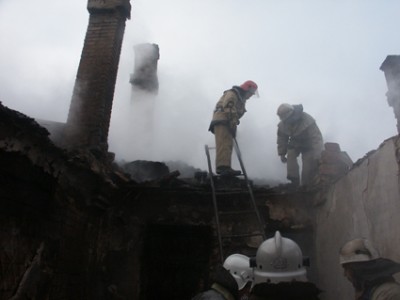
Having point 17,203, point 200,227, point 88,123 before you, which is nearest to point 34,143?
point 17,203

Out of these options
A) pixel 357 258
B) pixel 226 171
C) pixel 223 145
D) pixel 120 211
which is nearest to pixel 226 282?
pixel 357 258

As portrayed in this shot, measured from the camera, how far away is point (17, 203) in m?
3.30

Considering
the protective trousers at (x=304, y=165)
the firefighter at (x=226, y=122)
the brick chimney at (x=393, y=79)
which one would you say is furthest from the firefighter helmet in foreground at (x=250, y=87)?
the brick chimney at (x=393, y=79)

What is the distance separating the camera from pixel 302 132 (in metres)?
6.60

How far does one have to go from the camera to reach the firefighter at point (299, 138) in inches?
254

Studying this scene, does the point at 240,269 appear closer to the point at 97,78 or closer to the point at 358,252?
the point at 358,252

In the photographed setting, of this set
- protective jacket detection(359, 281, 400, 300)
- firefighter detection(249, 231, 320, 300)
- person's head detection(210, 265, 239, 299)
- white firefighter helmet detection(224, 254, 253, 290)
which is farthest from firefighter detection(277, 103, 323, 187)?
person's head detection(210, 265, 239, 299)

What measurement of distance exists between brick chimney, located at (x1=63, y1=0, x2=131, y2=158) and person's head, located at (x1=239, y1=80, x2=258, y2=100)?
2458 millimetres

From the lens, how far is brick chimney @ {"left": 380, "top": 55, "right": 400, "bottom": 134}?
3673 millimetres

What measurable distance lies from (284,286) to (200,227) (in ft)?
13.6

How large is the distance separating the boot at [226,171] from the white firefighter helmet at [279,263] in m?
3.81

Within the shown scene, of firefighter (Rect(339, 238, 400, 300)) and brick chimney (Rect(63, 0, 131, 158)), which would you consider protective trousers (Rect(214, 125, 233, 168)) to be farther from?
firefighter (Rect(339, 238, 400, 300))

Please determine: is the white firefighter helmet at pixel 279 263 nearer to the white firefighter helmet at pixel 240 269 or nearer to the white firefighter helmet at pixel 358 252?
the white firefighter helmet at pixel 358 252

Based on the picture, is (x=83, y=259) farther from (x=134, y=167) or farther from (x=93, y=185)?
(x=134, y=167)
